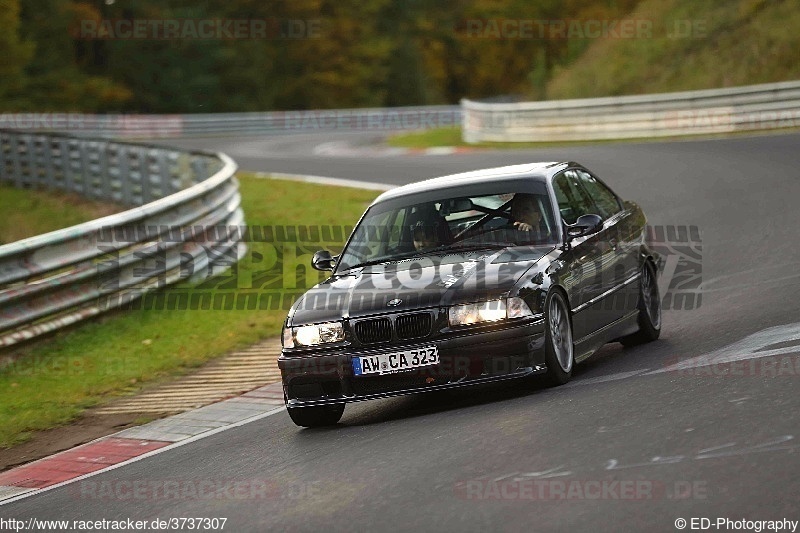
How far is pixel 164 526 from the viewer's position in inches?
255

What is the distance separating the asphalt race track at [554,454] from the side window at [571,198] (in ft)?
3.57

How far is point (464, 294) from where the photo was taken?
8.39 meters

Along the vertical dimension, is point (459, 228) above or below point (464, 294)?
above

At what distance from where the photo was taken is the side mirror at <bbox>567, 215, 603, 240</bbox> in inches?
369

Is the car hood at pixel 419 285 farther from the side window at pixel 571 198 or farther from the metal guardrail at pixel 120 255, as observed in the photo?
the metal guardrail at pixel 120 255

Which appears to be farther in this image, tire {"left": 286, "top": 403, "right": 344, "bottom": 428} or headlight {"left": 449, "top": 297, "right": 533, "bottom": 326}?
tire {"left": 286, "top": 403, "right": 344, "bottom": 428}

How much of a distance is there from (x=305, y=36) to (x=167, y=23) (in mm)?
12806

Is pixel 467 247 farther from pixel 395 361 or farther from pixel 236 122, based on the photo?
pixel 236 122

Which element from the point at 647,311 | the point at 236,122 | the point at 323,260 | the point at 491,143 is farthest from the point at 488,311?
the point at 236,122

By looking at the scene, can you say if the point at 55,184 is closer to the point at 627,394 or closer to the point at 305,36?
the point at 627,394

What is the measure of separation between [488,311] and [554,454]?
5.79 ft

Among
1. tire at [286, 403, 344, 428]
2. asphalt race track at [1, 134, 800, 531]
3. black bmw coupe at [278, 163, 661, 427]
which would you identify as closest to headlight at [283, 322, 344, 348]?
black bmw coupe at [278, 163, 661, 427]

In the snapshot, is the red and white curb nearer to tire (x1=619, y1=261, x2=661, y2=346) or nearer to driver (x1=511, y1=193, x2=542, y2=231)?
driver (x1=511, y1=193, x2=542, y2=231)

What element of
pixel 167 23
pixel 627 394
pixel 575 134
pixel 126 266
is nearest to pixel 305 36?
pixel 167 23
